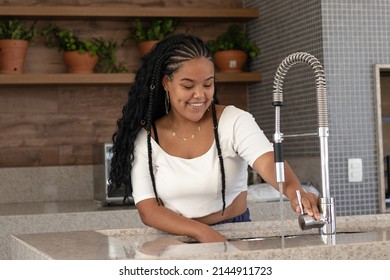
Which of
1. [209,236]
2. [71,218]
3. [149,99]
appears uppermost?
[149,99]

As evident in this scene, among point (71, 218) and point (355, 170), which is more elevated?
point (355, 170)

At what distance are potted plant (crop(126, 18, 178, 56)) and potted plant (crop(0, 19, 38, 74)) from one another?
54cm

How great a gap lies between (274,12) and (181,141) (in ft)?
6.31

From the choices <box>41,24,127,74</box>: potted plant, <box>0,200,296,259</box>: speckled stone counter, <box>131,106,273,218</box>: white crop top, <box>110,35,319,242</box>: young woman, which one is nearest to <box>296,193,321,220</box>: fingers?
<box>110,35,319,242</box>: young woman

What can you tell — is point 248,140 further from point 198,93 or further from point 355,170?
point 355,170

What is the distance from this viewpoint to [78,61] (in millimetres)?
3898

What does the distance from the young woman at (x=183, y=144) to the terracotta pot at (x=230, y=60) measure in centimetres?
180

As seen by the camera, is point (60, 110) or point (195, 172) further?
point (60, 110)

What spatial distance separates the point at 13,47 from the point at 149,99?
1.75m

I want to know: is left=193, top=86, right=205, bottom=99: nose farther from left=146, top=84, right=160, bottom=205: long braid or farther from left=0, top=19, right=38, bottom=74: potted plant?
left=0, top=19, right=38, bottom=74: potted plant

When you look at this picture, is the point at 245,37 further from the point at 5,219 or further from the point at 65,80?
the point at 5,219

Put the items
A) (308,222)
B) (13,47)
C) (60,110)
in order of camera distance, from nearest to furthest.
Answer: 1. (308,222)
2. (13,47)
3. (60,110)

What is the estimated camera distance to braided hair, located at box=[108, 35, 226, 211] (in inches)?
85.6

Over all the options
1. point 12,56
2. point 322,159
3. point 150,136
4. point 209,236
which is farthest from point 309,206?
point 12,56
